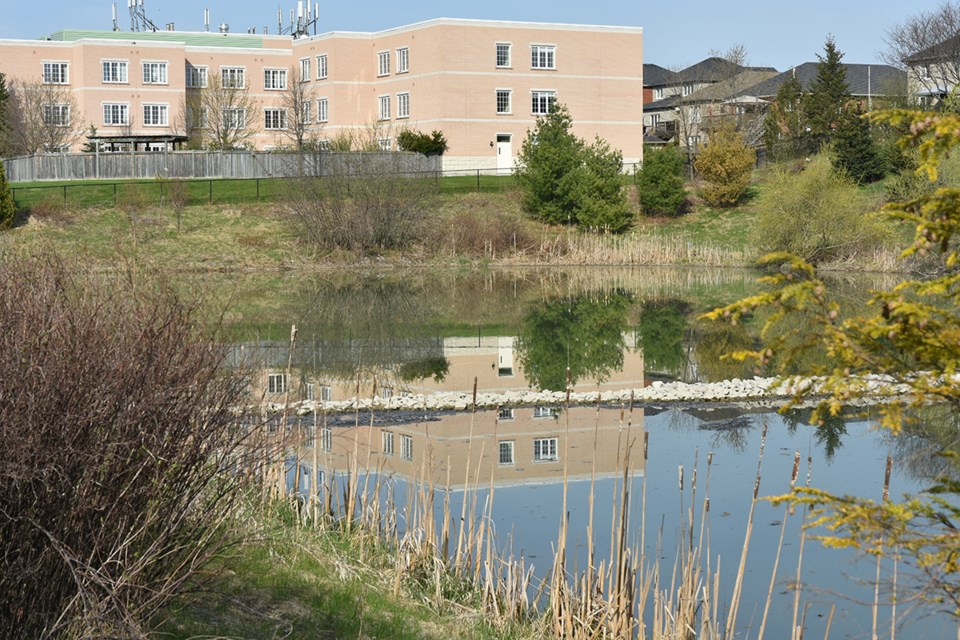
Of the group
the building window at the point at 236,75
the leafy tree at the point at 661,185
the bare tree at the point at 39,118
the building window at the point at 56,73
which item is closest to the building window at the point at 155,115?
the bare tree at the point at 39,118

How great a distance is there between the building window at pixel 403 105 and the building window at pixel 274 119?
10878mm

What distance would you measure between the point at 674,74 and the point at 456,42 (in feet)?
156

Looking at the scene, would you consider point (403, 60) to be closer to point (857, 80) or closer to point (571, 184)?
point (571, 184)

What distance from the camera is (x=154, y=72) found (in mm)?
72312

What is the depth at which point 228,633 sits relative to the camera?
7.21 metres

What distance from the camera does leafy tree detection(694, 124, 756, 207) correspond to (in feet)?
168

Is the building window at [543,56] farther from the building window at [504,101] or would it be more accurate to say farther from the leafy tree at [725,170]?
→ the leafy tree at [725,170]

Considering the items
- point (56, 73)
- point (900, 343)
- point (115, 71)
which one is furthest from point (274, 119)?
point (900, 343)

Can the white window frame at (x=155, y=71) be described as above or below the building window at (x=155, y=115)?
above

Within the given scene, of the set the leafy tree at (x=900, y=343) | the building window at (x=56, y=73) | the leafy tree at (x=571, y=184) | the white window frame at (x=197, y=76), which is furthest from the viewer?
the white window frame at (x=197, y=76)

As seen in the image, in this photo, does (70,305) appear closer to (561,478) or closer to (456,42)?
(561,478)

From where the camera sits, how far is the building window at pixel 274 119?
7512cm

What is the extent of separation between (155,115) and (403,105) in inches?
630

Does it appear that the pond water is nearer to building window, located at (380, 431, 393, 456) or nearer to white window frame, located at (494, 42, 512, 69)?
building window, located at (380, 431, 393, 456)
